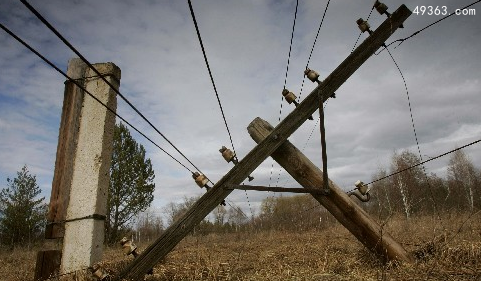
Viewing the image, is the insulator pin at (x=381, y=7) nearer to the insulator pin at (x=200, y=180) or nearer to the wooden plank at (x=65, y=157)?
the insulator pin at (x=200, y=180)

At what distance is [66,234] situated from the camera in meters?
4.31

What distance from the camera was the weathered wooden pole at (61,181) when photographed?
4258 millimetres

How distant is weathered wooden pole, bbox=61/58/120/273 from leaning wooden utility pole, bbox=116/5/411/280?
1.00 meters

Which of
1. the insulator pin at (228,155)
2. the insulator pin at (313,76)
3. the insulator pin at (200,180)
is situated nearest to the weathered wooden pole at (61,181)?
the insulator pin at (200,180)

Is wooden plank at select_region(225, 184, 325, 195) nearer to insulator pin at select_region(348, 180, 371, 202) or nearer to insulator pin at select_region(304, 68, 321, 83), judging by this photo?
insulator pin at select_region(348, 180, 371, 202)

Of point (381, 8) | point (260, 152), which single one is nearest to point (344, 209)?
point (260, 152)

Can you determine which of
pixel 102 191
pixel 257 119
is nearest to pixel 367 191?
pixel 257 119

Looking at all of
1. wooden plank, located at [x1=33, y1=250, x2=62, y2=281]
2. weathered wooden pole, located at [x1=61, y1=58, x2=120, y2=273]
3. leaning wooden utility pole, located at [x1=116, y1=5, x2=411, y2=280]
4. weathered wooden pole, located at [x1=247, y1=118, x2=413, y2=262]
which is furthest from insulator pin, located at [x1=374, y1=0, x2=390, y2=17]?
wooden plank, located at [x1=33, y1=250, x2=62, y2=281]

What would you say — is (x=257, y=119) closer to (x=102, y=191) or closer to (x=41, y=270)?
(x=102, y=191)

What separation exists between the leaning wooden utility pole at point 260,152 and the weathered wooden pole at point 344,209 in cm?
26

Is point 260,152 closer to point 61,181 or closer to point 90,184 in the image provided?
point 90,184

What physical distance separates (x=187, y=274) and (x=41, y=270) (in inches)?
84.5

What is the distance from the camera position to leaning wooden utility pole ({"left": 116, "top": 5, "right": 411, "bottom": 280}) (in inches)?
142

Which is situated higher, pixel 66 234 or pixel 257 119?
pixel 257 119
